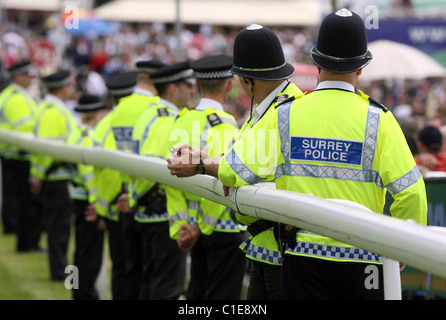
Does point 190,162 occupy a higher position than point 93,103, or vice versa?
point 190,162

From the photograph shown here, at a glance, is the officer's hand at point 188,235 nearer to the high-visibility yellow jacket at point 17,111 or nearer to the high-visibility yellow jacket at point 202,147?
the high-visibility yellow jacket at point 202,147

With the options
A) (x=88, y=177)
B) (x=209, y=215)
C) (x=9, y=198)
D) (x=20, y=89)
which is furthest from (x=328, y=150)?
(x=9, y=198)

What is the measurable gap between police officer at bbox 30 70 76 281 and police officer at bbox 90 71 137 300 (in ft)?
6.34

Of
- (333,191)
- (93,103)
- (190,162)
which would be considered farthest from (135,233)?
(333,191)

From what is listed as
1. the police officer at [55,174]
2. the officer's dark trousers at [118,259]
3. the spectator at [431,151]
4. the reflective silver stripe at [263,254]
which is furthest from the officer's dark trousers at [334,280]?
the police officer at [55,174]

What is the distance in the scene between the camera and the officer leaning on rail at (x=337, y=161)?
11.8 feet

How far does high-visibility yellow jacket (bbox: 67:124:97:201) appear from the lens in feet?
25.5

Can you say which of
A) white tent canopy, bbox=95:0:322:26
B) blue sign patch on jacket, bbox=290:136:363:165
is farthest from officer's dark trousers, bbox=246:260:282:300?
white tent canopy, bbox=95:0:322:26

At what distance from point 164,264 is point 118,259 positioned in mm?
1046

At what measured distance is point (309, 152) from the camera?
368 centimetres

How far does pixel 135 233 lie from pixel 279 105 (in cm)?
313

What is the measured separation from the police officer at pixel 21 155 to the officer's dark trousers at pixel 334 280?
758 cm

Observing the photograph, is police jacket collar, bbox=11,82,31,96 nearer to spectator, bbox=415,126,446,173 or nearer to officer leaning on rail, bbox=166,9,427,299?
spectator, bbox=415,126,446,173
